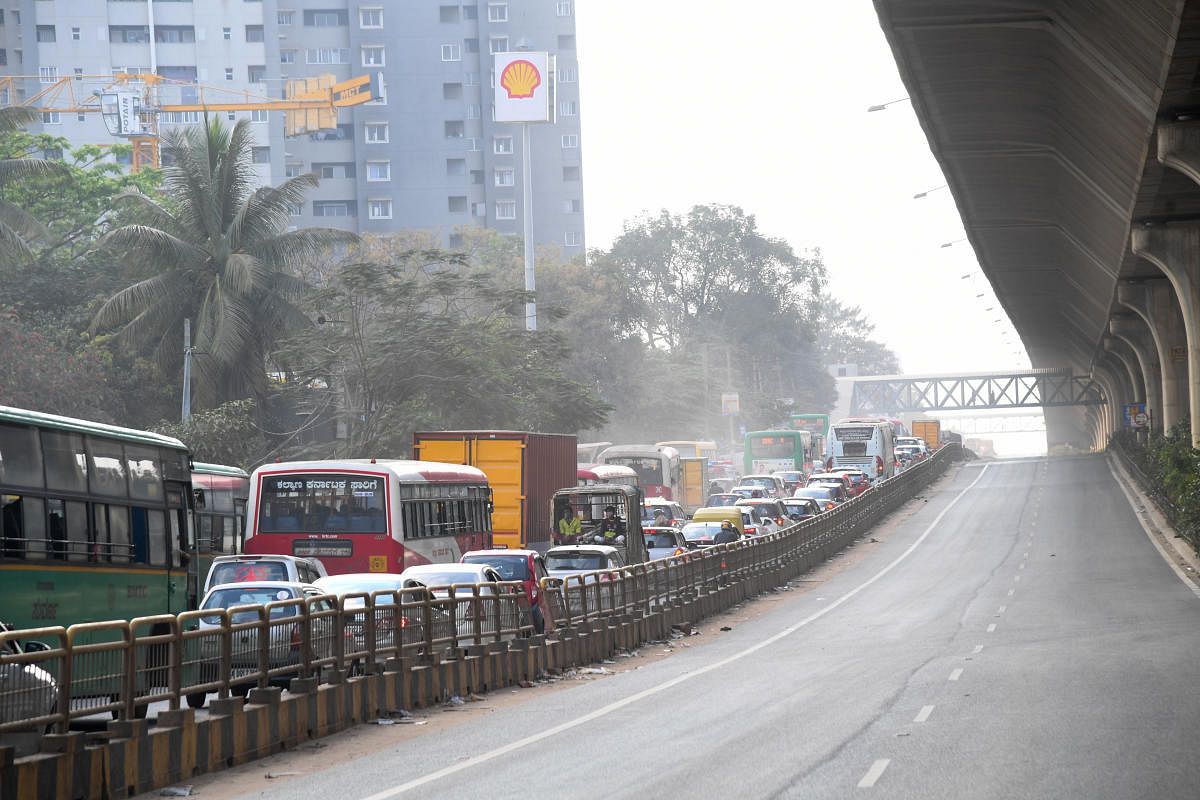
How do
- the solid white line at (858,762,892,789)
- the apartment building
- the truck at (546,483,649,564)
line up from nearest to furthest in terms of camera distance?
the solid white line at (858,762,892,789) < the truck at (546,483,649,564) < the apartment building

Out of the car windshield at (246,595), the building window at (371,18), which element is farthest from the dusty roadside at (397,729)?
the building window at (371,18)

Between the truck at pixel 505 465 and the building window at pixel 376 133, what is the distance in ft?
320

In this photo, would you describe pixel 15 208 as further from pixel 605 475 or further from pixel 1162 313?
pixel 1162 313

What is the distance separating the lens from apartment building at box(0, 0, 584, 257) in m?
121

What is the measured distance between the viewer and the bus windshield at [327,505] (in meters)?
27.5

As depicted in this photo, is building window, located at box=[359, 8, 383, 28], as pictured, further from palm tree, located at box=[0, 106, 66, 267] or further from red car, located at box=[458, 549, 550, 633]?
red car, located at box=[458, 549, 550, 633]

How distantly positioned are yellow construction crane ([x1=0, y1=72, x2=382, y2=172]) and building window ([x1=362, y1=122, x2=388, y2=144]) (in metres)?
3.10

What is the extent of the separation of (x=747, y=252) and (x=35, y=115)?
9339 centimetres

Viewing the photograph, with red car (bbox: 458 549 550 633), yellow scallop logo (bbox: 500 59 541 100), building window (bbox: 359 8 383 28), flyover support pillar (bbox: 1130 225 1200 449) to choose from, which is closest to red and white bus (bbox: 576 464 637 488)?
flyover support pillar (bbox: 1130 225 1200 449)

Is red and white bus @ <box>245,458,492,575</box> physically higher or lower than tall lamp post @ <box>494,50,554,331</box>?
lower

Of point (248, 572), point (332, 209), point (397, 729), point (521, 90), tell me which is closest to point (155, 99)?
point (332, 209)

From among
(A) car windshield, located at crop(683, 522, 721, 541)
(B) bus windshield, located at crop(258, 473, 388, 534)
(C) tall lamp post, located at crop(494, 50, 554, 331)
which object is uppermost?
(C) tall lamp post, located at crop(494, 50, 554, 331)

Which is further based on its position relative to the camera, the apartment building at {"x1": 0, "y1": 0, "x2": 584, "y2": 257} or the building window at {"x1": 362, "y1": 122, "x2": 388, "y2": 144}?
the building window at {"x1": 362, "y1": 122, "x2": 388, "y2": 144}

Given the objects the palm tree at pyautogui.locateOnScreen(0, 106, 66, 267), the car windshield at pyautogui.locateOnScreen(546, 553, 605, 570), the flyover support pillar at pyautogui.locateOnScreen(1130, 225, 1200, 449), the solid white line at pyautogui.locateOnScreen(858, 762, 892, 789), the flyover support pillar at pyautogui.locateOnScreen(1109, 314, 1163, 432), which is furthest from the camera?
the flyover support pillar at pyautogui.locateOnScreen(1109, 314, 1163, 432)
